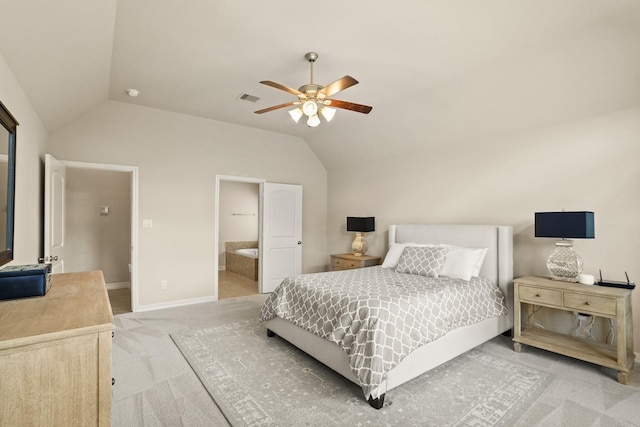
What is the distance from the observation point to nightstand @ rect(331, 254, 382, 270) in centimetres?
507

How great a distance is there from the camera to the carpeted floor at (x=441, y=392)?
2.10 m

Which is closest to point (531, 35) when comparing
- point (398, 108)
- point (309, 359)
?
point (398, 108)

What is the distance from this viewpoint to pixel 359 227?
17.3 ft

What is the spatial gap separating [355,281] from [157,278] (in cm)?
304

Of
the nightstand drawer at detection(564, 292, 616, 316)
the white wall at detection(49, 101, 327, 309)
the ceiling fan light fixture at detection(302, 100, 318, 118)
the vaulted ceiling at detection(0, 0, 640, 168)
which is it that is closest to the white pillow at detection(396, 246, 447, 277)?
the nightstand drawer at detection(564, 292, 616, 316)

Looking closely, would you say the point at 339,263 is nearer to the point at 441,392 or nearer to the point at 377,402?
the point at 441,392

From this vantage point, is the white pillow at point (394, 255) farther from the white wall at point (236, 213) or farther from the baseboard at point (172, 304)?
the white wall at point (236, 213)

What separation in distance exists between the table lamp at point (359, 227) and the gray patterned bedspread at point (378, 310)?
1.67 meters

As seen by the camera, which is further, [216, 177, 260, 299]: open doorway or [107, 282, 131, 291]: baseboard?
[216, 177, 260, 299]: open doorway

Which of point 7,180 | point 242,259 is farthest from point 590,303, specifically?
point 242,259

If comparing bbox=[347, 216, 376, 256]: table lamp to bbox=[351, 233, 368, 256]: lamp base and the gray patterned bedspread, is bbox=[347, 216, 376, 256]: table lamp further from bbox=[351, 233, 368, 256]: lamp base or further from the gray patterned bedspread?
the gray patterned bedspread

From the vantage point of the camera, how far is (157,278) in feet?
15.1

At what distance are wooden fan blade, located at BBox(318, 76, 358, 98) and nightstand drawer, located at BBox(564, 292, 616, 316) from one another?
2659mm

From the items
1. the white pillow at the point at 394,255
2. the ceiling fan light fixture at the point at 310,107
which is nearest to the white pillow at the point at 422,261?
the white pillow at the point at 394,255
